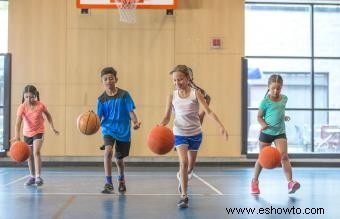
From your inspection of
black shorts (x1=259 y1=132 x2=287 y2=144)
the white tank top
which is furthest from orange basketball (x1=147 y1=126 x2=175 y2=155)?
black shorts (x1=259 y1=132 x2=287 y2=144)

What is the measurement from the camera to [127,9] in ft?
35.6

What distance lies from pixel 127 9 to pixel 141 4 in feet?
1.11

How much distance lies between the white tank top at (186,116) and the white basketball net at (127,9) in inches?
222

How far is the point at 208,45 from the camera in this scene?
455 inches

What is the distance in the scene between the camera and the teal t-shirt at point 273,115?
6344 millimetres

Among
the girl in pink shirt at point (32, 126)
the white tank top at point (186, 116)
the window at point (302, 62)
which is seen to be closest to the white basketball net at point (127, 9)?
the window at point (302, 62)

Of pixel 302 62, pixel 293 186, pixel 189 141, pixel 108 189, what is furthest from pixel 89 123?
pixel 302 62

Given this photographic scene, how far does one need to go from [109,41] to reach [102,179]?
168 inches

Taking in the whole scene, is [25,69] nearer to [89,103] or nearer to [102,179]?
[89,103]

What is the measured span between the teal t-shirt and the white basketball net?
5.34m

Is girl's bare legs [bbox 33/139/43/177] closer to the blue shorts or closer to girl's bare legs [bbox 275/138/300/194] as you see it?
the blue shorts

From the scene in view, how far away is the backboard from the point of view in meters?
10.8

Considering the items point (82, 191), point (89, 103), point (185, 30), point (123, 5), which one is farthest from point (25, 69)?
point (82, 191)

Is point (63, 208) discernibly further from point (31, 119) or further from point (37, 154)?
point (31, 119)
